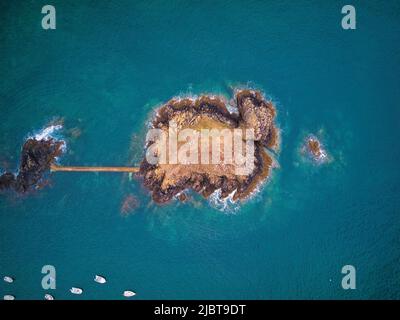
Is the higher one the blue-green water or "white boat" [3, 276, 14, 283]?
the blue-green water

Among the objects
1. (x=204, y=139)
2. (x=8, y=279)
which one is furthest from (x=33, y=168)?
(x=204, y=139)

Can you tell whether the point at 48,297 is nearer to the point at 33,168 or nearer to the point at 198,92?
the point at 33,168

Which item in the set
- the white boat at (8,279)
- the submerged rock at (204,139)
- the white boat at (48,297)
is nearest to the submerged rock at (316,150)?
the submerged rock at (204,139)

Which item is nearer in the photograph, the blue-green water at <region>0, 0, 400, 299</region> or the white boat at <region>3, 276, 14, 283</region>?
the white boat at <region>3, 276, 14, 283</region>

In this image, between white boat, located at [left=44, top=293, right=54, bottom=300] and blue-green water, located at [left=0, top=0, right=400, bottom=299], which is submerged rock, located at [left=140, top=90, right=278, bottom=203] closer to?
blue-green water, located at [left=0, top=0, right=400, bottom=299]

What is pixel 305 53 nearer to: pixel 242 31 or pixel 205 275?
pixel 242 31

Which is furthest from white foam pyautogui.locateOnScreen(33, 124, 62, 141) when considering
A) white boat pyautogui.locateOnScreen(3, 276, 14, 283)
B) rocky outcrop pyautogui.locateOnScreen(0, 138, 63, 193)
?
white boat pyautogui.locateOnScreen(3, 276, 14, 283)
